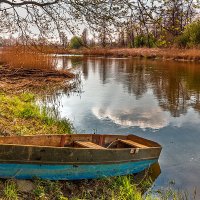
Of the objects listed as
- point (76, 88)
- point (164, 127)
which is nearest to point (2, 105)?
point (164, 127)

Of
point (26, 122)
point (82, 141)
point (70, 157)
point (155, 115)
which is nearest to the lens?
point (70, 157)

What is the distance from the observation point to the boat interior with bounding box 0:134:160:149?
6.07 m

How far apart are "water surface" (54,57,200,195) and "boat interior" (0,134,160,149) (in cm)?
82

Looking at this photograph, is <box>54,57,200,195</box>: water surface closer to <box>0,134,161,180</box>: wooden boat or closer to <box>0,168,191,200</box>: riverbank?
<box>0,168,191,200</box>: riverbank

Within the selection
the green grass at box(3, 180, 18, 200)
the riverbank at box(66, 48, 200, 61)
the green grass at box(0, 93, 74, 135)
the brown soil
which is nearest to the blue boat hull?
the green grass at box(3, 180, 18, 200)

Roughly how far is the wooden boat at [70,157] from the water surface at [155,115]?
2.31 ft

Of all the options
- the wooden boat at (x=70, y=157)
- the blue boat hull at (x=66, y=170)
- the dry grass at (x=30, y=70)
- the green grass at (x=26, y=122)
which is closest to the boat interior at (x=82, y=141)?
the wooden boat at (x=70, y=157)

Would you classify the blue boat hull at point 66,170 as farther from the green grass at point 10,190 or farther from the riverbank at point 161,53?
the riverbank at point 161,53

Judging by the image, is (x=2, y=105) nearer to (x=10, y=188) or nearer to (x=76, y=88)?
(x=10, y=188)

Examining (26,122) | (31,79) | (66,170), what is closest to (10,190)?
(66,170)

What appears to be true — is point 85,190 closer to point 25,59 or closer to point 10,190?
point 10,190

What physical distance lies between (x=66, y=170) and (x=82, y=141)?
1186 millimetres

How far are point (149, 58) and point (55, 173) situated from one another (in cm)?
4001

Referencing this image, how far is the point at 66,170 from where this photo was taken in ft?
18.7
